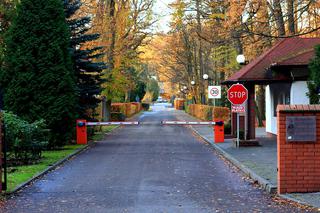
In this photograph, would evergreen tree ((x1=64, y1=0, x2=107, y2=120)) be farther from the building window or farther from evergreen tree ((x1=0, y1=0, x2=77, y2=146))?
the building window

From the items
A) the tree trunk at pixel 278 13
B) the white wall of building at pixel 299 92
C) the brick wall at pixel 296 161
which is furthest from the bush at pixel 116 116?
the brick wall at pixel 296 161

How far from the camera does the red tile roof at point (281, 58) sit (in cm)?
2248

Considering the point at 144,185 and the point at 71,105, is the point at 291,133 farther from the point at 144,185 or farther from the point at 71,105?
the point at 71,105

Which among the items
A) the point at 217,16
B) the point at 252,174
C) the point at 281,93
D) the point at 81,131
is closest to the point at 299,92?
the point at 281,93

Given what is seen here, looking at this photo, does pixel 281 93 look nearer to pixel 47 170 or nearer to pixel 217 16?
pixel 217 16

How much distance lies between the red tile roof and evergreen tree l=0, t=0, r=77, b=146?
24.0 ft

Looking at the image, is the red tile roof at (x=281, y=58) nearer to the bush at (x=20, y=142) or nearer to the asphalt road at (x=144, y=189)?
the asphalt road at (x=144, y=189)

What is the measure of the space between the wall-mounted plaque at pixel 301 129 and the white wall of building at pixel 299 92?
12.8 metres

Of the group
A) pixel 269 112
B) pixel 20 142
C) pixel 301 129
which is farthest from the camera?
pixel 269 112

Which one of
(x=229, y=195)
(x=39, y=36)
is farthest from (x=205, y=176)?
(x=39, y=36)

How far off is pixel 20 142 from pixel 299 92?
12.0 m

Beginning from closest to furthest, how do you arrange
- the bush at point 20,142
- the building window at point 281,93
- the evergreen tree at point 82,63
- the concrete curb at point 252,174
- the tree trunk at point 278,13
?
the concrete curb at point 252,174, the bush at point 20,142, the building window at point 281,93, the tree trunk at point 278,13, the evergreen tree at point 82,63

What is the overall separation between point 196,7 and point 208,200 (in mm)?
29311

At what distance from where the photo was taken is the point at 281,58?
2381 centimetres
